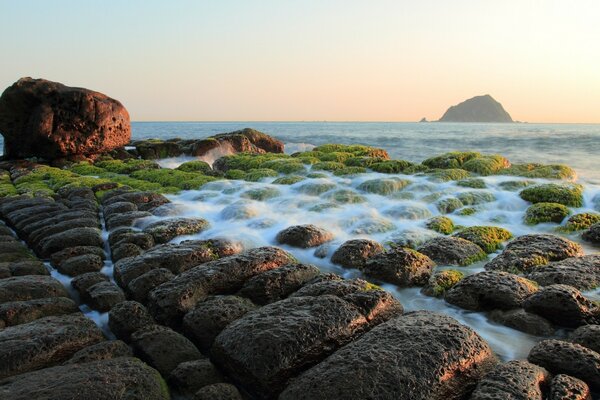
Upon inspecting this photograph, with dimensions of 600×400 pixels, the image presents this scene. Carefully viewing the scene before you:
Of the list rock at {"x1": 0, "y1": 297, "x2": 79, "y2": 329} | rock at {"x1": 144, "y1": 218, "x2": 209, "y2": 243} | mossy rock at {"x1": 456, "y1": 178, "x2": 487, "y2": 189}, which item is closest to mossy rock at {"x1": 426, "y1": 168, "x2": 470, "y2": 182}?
mossy rock at {"x1": 456, "y1": 178, "x2": 487, "y2": 189}

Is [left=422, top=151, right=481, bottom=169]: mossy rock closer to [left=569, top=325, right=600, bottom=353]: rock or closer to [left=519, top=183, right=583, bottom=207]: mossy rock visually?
[left=519, top=183, right=583, bottom=207]: mossy rock

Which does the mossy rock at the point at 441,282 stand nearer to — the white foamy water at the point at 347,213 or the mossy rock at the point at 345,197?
the white foamy water at the point at 347,213

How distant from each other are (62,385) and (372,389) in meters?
2.71

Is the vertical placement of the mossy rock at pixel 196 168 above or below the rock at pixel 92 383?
above

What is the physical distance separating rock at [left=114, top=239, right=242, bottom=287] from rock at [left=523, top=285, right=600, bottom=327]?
199 inches

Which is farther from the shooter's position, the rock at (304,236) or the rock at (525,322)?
the rock at (304,236)

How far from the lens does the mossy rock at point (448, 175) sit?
1489 centimetres

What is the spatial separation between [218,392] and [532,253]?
20.8 ft

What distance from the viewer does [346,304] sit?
5262 millimetres

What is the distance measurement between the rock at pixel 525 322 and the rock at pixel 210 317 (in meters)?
3.27

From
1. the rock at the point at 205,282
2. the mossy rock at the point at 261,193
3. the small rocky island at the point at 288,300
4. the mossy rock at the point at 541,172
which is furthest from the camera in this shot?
the mossy rock at the point at 541,172

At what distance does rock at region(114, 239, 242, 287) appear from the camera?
7.16 metres

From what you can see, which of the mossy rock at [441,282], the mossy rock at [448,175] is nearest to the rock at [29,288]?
the mossy rock at [441,282]

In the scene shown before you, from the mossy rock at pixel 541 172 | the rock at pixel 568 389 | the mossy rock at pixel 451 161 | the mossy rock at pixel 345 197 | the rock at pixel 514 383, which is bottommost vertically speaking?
the rock at pixel 568 389
